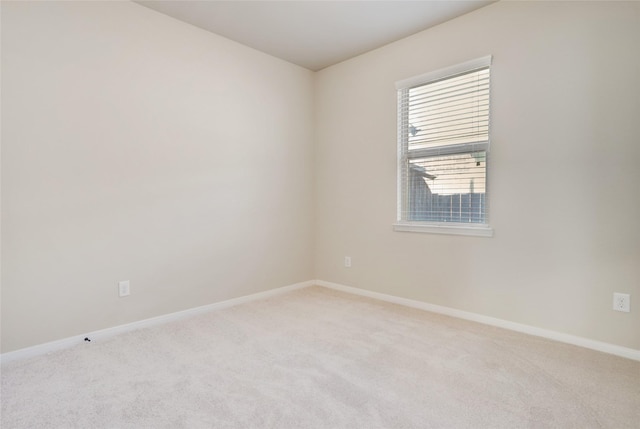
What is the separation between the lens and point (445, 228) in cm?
296

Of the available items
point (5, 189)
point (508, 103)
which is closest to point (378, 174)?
point (508, 103)

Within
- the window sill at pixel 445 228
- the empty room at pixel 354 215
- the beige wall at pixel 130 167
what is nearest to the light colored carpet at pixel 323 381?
the empty room at pixel 354 215

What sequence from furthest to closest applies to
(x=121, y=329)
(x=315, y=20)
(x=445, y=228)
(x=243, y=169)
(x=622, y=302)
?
(x=243, y=169) < (x=445, y=228) < (x=315, y=20) < (x=121, y=329) < (x=622, y=302)

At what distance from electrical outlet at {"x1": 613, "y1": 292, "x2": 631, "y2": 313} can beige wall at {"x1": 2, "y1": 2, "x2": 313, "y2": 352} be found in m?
2.77

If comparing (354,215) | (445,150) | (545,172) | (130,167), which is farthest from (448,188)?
(130,167)

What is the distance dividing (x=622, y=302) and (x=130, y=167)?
11.5 ft

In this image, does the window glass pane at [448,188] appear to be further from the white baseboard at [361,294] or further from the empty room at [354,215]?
the white baseboard at [361,294]

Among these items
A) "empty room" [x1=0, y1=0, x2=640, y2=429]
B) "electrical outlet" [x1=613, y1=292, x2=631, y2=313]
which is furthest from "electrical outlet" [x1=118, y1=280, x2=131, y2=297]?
"electrical outlet" [x1=613, y1=292, x2=631, y2=313]

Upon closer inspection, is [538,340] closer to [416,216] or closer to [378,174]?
[416,216]

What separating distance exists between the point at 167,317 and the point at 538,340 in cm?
282

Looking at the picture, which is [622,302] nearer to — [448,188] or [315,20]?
[448,188]

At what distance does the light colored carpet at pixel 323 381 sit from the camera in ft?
5.12

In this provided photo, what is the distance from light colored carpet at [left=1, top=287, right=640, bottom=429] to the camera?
1560 millimetres

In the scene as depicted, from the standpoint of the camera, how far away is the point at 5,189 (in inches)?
82.9
